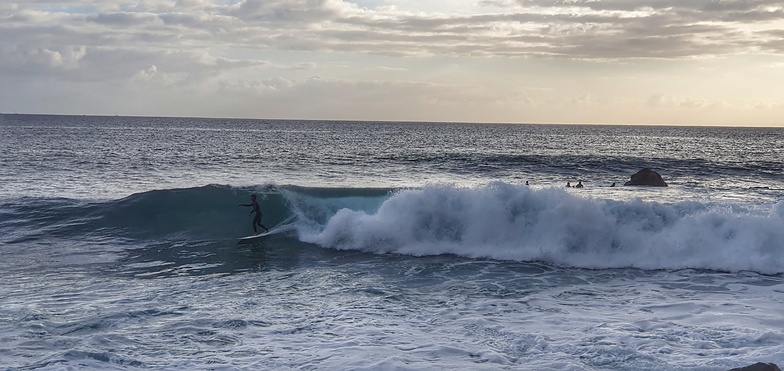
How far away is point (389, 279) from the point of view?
47.6 ft

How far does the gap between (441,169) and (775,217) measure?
991 inches

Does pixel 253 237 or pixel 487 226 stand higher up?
pixel 487 226

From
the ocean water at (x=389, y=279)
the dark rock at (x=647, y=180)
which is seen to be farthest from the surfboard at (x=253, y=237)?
the dark rock at (x=647, y=180)

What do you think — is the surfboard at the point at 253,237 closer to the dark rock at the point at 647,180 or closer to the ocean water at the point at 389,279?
the ocean water at the point at 389,279

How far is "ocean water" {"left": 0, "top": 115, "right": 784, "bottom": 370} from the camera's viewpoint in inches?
368

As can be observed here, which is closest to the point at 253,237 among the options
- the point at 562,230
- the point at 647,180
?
the point at 562,230

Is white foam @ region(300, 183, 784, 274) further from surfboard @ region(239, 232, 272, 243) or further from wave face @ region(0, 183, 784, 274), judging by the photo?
surfboard @ region(239, 232, 272, 243)

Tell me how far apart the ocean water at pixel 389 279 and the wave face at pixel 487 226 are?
6cm

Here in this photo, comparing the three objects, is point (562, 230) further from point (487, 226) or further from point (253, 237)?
point (253, 237)

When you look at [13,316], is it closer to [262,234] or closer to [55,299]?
[55,299]

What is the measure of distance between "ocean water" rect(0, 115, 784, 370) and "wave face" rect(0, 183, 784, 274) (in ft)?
0.20

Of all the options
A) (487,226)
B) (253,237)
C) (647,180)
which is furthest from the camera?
(647,180)

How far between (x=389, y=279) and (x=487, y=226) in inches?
205

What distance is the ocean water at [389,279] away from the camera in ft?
30.6
